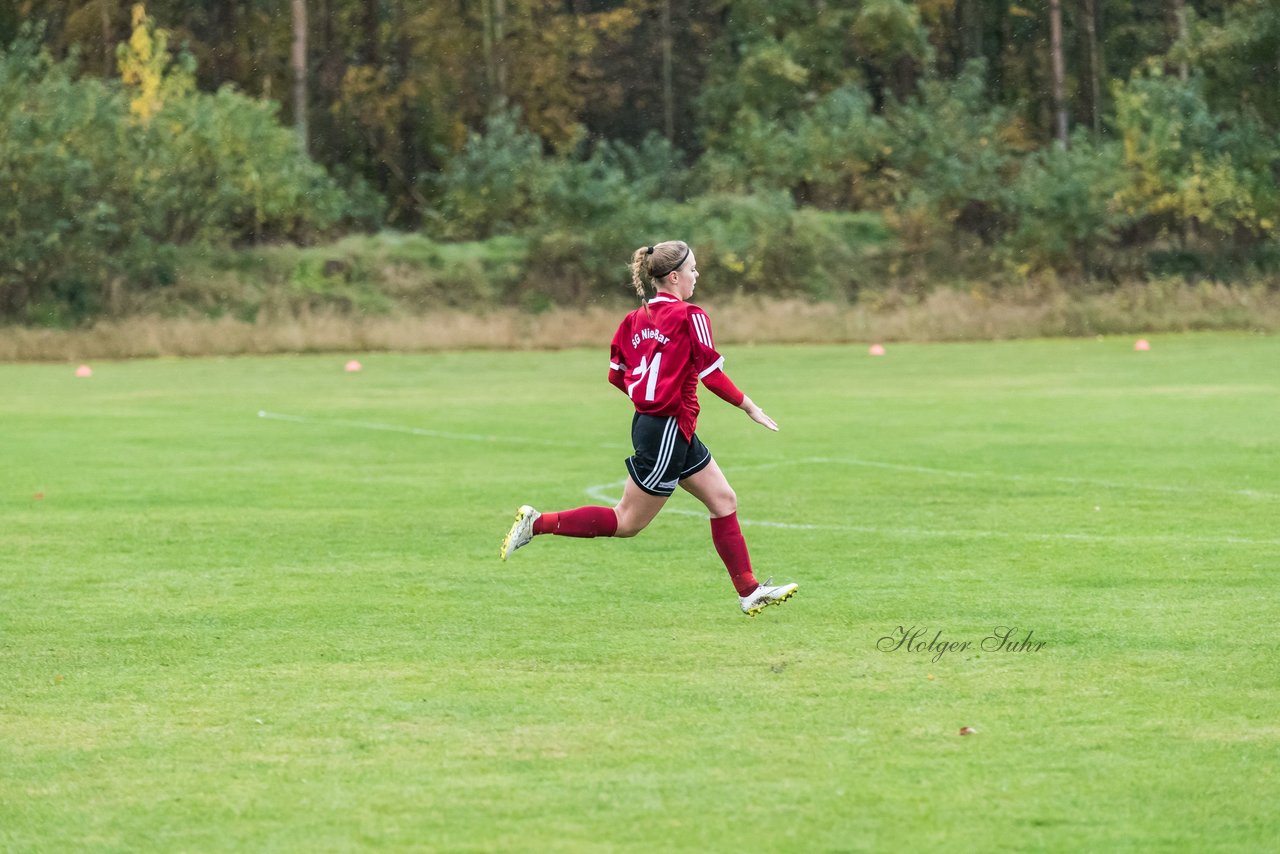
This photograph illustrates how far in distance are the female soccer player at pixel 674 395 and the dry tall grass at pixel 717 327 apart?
30.8 m

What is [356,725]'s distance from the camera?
275 inches

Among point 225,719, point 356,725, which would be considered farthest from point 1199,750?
point 225,719

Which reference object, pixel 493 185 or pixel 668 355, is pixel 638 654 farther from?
pixel 493 185

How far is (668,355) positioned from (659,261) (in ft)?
1.50

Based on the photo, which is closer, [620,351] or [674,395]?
[674,395]

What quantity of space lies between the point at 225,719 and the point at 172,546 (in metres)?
5.33

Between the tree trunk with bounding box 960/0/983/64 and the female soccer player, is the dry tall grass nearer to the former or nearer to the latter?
the tree trunk with bounding box 960/0/983/64

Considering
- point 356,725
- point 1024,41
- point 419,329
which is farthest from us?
point 1024,41

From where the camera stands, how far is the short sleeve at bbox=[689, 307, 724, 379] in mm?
9023

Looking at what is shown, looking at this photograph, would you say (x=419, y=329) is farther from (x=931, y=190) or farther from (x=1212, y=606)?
(x=1212, y=606)

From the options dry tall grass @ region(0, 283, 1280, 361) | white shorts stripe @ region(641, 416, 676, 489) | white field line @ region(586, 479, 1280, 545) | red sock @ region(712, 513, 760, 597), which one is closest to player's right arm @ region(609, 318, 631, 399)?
white shorts stripe @ region(641, 416, 676, 489)

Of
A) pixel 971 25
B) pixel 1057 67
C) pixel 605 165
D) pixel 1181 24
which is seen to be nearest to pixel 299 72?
pixel 605 165

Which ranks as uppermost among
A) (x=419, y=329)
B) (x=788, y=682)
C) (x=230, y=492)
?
(x=788, y=682)

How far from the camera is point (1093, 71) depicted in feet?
204
